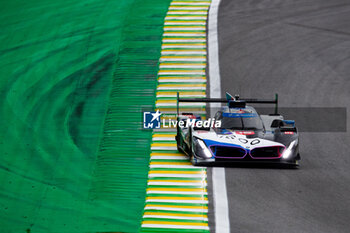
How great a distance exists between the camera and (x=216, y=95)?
1908 centimetres

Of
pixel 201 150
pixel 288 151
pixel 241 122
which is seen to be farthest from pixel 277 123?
pixel 201 150

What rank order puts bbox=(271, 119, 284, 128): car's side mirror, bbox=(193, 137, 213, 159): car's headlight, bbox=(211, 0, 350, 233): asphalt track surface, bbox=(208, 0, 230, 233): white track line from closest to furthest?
bbox=(208, 0, 230, 233): white track line → bbox=(211, 0, 350, 233): asphalt track surface → bbox=(193, 137, 213, 159): car's headlight → bbox=(271, 119, 284, 128): car's side mirror

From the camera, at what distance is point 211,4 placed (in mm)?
26906

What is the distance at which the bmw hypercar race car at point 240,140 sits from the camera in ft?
42.5

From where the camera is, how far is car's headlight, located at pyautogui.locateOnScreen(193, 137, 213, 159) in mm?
13062

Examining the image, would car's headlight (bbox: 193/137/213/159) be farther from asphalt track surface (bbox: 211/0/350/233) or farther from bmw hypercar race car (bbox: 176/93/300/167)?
asphalt track surface (bbox: 211/0/350/233)

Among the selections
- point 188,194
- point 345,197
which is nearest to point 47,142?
point 188,194

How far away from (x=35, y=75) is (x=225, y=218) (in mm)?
11371

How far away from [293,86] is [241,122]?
6.57 meters

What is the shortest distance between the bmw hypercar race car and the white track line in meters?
0.70

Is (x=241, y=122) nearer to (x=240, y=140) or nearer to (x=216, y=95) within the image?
(x=240, y=140)

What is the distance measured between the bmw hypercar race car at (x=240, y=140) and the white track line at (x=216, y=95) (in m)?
0.70

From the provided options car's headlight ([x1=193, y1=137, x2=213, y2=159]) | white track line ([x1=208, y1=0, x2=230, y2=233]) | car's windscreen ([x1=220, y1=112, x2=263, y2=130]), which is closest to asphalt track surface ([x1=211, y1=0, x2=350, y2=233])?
white track line ([x1=208, y1=0, x2=230, y2=233])

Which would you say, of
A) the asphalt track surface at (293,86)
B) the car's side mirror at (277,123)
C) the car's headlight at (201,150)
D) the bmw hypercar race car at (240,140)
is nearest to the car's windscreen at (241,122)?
the bmw hypercar race car at (240,140)
